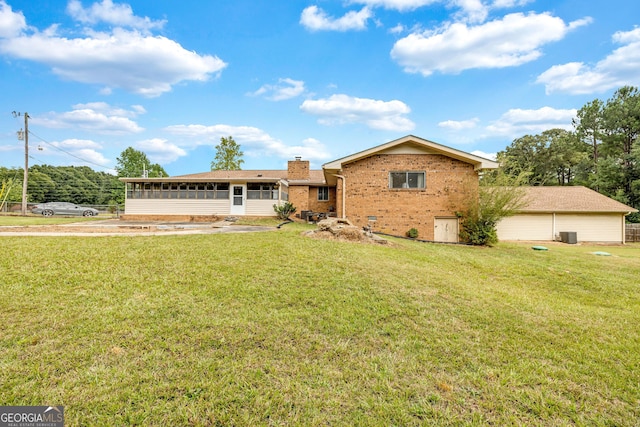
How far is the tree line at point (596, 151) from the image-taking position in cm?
2497

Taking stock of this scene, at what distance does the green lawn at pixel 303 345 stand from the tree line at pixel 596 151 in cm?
2050

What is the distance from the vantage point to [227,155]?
118ft

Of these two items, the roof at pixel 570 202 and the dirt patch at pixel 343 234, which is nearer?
the dirt patch at pixel 343 234

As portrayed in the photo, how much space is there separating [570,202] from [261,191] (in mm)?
20289

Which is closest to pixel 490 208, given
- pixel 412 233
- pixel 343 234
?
pixel 412 233

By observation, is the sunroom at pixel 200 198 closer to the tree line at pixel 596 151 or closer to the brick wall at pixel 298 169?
the brick wall at pixel 298 169

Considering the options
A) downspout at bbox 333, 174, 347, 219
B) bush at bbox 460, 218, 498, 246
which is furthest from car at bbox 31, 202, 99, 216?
bush at bbox 460, 218, 498, 246

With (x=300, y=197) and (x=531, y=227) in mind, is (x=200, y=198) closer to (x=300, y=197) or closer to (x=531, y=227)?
(x=300, y=197)

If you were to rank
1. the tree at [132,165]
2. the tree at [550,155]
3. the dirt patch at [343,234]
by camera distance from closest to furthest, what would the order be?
the dirt patch at [343,234], the tree at [550,155], the tree at [132,165]

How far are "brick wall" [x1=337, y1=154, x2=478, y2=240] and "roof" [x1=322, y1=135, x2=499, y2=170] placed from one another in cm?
28

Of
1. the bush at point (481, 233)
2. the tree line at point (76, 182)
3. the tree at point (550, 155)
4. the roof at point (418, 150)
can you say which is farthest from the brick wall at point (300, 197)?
the tree line at point (76, 182)

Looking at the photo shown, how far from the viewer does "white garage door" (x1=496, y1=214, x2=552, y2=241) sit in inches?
739

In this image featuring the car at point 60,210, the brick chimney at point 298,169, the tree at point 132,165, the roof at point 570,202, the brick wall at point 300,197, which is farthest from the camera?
the tree at point 132,165

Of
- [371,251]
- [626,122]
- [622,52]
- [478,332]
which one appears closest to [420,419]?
[478,332]
